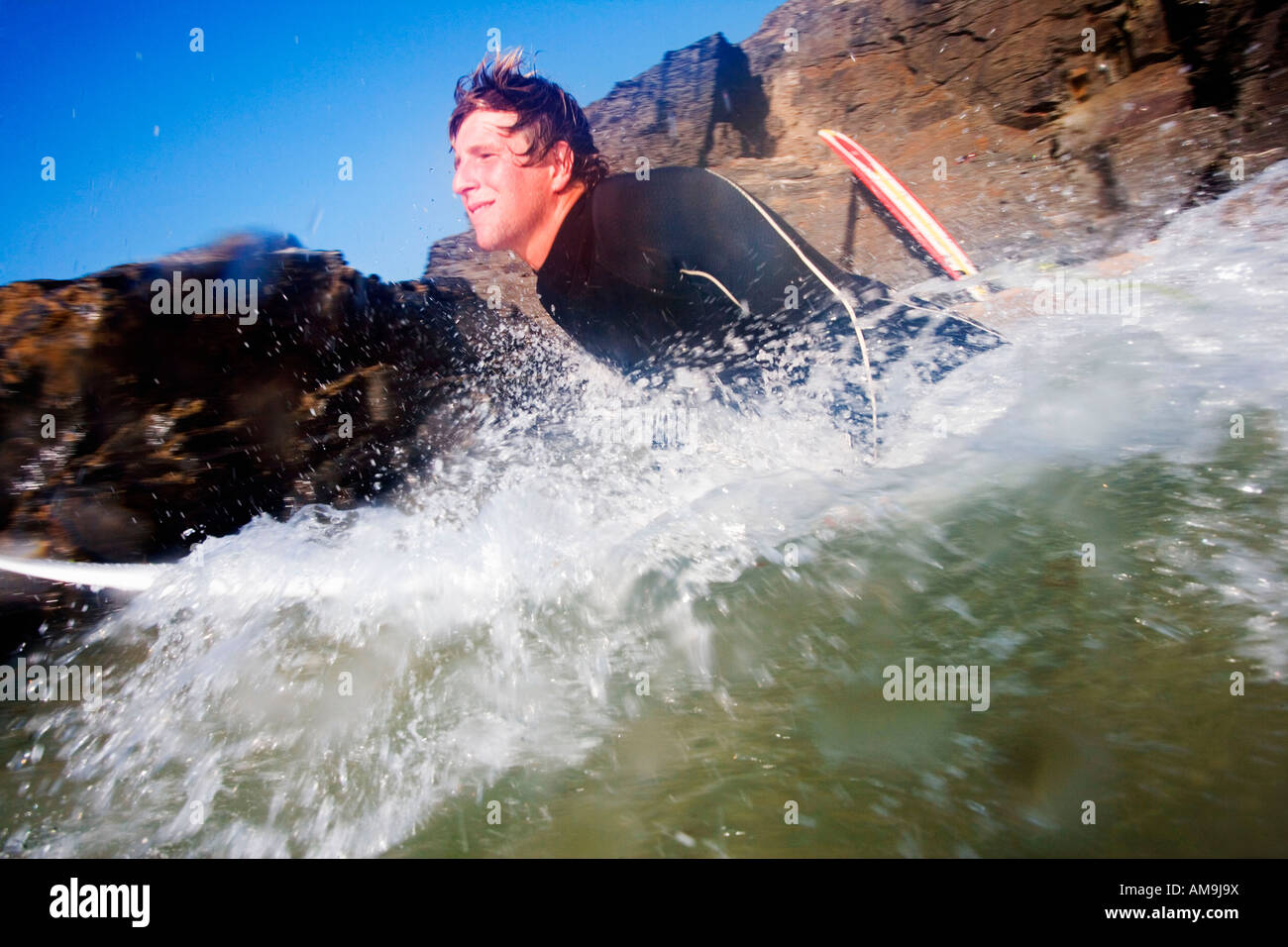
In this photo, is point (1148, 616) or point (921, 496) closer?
point (1148, 616)

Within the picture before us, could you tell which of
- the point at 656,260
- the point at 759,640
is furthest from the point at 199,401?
the point at 759,640

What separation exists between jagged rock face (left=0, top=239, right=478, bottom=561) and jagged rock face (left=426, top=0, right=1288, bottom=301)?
1.27 meters

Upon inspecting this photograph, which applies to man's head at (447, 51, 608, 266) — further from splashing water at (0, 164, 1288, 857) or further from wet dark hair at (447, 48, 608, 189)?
splashing water at (0, 164, 1288, 857)

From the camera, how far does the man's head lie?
234 centimetres

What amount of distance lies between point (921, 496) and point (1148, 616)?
75 cm

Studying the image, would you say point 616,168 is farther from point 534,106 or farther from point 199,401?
point 199,401

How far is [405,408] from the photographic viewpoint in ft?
9.97
